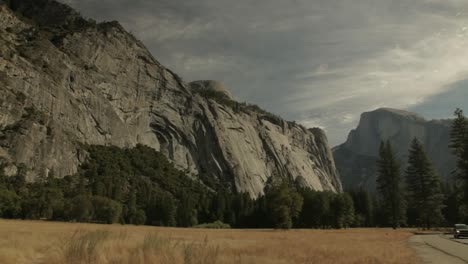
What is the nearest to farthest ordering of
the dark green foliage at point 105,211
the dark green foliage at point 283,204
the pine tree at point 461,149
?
the pine tree at point 461,149 < the dark green foliage at point 283,204 < the dark green foliage at point 105,211

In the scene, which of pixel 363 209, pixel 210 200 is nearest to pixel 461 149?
pixel 363 209

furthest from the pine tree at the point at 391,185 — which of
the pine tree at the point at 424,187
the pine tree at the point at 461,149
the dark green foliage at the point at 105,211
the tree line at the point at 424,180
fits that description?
the dark green foliage at the point at 105,211

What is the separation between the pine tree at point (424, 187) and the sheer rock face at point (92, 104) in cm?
9238

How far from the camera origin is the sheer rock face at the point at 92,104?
386 feet

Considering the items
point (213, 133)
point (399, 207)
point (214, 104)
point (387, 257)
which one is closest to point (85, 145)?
point (213, 133)

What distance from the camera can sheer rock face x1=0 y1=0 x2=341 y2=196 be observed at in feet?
386

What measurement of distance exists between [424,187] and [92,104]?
117126 millimetres

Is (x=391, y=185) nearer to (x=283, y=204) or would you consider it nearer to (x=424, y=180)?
(x=424, y=180)

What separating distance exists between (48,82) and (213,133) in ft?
238

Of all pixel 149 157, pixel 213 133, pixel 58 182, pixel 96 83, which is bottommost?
pixel 58 182

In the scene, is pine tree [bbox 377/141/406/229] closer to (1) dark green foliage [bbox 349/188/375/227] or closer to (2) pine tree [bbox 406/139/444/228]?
(2) pine tree [bbox 406/139/444/228]

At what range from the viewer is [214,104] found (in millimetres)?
199125

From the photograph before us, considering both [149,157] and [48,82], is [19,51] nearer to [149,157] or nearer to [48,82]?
[48,82]

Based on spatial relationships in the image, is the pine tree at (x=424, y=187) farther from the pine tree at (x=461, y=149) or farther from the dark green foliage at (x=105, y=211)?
the dark green foliage at (x=105, y=211)
